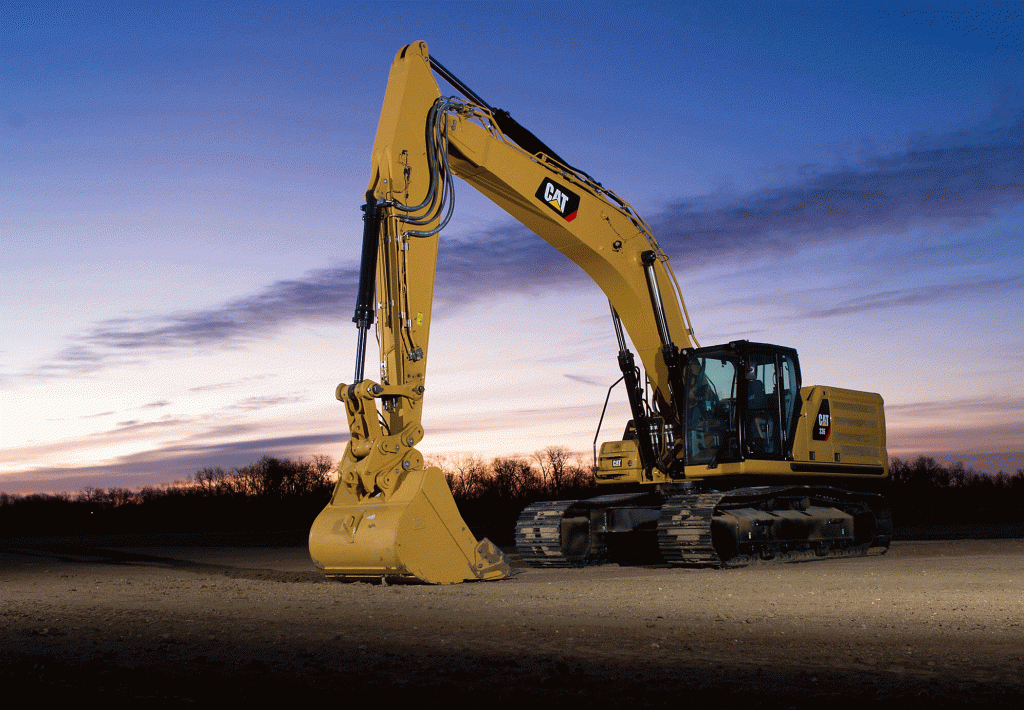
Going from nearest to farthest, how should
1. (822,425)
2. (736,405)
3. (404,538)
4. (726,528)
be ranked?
1. (404,538)
2. (726,528)
3. (736,405)
4. (822,425)

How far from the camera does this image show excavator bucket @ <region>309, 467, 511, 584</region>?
1022 cm

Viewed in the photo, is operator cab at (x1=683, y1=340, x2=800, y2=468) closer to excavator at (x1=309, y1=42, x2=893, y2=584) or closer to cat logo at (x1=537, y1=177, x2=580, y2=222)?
excavator at (x1=309, y1=42, x2=893, y2=584)

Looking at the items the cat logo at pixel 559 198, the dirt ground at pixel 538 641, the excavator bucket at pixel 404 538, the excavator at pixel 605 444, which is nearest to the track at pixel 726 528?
the excavator at pixel 605 444

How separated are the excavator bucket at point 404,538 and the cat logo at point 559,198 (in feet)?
14.8

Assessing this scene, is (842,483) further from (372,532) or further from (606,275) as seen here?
(372,532)

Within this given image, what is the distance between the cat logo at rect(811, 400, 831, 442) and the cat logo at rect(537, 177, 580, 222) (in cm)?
480

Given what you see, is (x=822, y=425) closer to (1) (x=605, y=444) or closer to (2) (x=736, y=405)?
(2) (x=736, y=405)

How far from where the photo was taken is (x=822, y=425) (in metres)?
15.0

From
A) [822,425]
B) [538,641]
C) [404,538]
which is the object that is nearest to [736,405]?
[822,425]

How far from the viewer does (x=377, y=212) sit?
11.5 meters

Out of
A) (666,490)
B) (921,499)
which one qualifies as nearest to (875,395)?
(666,490)

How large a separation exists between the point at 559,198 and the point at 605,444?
12.6 ft

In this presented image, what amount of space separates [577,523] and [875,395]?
18.0 ft

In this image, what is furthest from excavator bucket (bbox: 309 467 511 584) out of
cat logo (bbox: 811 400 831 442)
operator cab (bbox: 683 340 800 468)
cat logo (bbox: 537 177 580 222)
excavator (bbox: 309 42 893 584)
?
cat logo (bbox: 811 400 831 442)
